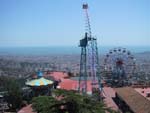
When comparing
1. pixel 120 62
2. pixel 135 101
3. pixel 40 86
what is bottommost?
pixel 135 101

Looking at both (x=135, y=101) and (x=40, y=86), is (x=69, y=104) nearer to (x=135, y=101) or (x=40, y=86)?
(x=135, y=101)

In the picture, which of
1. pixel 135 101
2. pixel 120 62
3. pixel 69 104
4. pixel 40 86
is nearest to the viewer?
pixel 69 104

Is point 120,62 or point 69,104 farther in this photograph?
point 120,62

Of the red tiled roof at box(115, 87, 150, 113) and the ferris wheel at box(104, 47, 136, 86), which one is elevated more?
A: the ferris wheel at box(104, 47, 136, 86)

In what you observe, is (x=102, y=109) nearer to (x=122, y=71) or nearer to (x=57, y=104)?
(x=57, y=104)

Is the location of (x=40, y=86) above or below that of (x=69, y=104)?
below

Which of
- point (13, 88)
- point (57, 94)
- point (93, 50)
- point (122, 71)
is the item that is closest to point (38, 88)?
point (13, 88)

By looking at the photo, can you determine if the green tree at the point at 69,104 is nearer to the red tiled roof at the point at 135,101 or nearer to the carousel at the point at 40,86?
the red tiled roof at the point at 135,101

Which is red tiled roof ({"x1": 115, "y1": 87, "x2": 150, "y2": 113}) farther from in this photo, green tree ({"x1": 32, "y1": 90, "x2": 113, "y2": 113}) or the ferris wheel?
green tree ({"x1": 32, "y1": 90, "x2": 113, "y2": 113})

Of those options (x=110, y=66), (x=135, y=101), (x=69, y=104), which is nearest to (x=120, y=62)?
(x=110, y=66)

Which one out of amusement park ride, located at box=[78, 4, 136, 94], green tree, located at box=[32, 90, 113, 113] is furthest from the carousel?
green tree, located at box=[32, 90, 113, 113]
